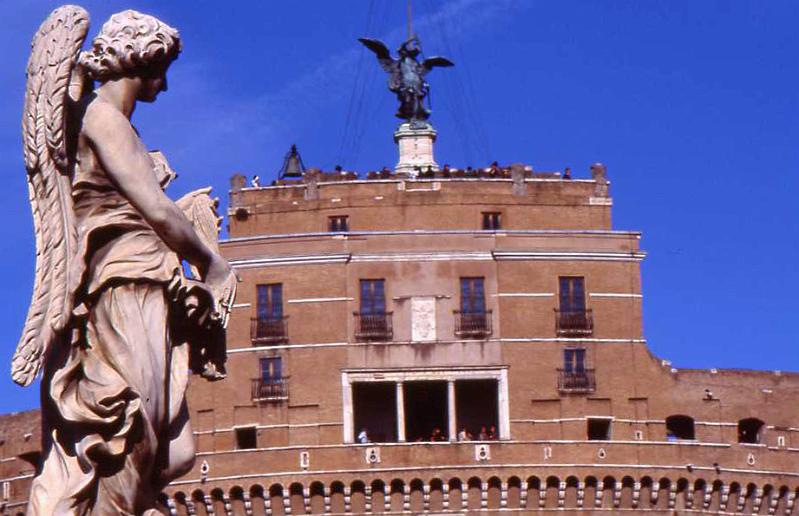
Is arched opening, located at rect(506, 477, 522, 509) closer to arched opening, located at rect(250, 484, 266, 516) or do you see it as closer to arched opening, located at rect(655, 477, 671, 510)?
arched opening, located at rect(655, 477, 671, 510)

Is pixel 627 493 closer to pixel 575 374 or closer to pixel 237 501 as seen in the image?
pixel 575 374

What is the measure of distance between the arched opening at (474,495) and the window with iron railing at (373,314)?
21.8ft

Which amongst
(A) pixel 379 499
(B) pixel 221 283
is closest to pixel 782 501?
(A) pixel 379 499

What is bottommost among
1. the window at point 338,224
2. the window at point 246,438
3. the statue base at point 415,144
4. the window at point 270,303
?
the window at point 246,438

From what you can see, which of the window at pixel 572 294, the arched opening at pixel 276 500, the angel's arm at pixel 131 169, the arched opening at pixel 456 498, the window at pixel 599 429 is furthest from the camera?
the window at pixel 599 429

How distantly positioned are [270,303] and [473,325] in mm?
7951

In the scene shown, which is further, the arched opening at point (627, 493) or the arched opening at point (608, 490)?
the arched opening at point (627, 493)

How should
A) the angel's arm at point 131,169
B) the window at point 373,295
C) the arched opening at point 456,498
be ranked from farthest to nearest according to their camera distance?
the window at point 373,295 → the arched opening at point 456,498 → the angel's arm at point 131,169

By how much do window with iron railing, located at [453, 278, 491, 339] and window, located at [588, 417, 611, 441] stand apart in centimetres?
548

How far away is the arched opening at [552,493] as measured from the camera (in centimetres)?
9681

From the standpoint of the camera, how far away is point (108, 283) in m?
10.0

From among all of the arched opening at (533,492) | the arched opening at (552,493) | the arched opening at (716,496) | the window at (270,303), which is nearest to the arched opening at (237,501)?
the window at (270,303)

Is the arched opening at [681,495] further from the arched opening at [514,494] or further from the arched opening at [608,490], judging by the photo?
the arched opening at [514,494]

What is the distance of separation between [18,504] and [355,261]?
16118 mm
